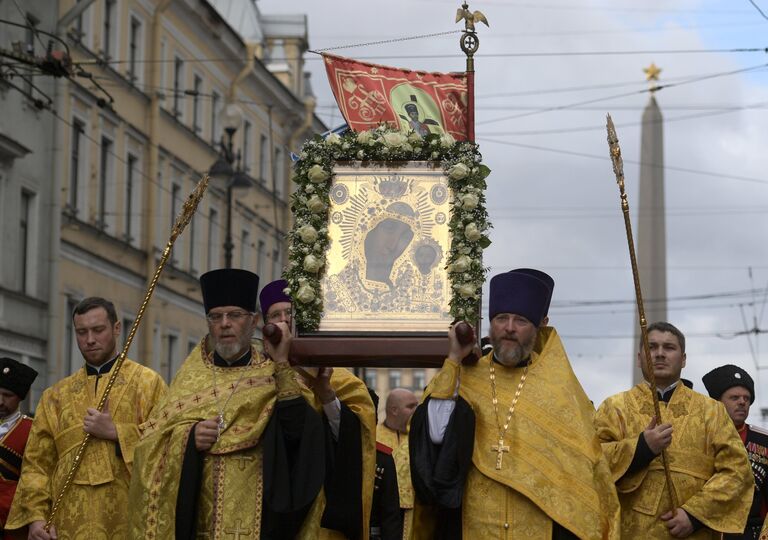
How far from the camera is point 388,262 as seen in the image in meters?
8.94

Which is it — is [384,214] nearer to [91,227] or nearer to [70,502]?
[70,502]

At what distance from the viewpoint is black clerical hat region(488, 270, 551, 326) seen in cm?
885

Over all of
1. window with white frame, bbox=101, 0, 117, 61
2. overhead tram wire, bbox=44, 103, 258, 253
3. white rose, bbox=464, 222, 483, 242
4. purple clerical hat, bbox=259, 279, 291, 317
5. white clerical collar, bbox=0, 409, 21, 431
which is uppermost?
window with white frame, bbox=101, 0, 117, 61

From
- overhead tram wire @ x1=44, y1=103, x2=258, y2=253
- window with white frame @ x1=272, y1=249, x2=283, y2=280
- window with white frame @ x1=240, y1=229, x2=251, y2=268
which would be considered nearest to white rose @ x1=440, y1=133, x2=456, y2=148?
overhead tram wire @ x1=44, y1=103, x2=258, y2=253

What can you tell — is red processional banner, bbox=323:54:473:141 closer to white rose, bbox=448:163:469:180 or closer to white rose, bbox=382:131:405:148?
white rose, bbox=382:131:405:148

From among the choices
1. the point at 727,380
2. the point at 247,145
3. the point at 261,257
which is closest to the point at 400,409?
the point at 727,380

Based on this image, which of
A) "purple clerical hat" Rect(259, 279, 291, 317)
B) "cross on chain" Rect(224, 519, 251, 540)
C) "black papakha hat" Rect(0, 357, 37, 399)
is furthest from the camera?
"black papakha hat" Rect(0, 357, 37, 399)

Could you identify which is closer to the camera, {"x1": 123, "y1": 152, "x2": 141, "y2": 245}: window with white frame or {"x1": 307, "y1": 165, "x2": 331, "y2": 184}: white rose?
{"x1": 307, "y1": 165, "x2": 331, "y2": 184}: white rose

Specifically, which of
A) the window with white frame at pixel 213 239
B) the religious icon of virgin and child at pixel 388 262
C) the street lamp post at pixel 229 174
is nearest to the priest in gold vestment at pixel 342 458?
the religious icon of virgin and child at pixel 388 262

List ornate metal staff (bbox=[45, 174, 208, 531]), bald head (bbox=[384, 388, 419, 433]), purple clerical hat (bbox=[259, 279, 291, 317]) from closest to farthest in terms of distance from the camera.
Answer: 1. ornate metal staff (bbox=[45, 174, 208, 531])
2. purple clerical hat (bbox=[259, 279, 291, 317])
3. bald head (bbox=[384, 388, 419, 433])

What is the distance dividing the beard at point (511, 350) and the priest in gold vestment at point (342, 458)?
91cm

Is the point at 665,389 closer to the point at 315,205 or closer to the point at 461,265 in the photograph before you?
the point at 461,265

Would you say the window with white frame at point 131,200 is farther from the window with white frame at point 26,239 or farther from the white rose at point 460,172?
the white rose at point 460,172

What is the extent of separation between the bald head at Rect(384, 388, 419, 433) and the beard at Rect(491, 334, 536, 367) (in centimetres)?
439
